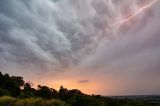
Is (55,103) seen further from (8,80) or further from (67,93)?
(8,80)

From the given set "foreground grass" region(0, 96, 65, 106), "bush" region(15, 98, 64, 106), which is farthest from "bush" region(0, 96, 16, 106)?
"bush" region(15, 98, 64, 106)

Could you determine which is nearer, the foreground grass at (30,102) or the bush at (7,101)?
the foreground grass at (30,102)

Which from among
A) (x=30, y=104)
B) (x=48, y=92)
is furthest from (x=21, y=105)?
(x=48, y=92)

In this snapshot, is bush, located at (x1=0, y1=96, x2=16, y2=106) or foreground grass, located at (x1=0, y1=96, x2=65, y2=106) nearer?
foreground grass, located at (x1=0, y1=96, x2=65, y2=106)

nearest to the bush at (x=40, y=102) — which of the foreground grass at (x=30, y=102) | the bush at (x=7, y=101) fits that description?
the foreground grass at (x=30, y=102)

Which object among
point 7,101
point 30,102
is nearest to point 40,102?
point 30,102

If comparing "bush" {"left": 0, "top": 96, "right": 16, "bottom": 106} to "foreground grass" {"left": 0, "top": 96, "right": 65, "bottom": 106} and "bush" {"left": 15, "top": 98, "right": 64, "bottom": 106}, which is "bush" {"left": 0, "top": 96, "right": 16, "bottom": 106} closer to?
"foreground grass" {"left": 0, "top": 96, "right": 65, "bottom": 106}

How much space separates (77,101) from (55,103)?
2235 millimetres

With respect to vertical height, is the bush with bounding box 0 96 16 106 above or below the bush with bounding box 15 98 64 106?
above

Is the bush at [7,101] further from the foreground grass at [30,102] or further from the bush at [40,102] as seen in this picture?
the bush at [40,102]

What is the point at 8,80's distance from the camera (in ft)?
205

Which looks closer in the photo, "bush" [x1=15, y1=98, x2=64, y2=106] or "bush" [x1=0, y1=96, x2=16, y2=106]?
"bush" [x1=15, y1=98, x2=64, y2=106]

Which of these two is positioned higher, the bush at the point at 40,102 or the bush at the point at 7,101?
the bush at the point at 7,101

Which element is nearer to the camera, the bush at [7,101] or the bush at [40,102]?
the bush at [40,102]
